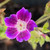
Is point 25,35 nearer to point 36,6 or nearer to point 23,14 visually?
point 23,14

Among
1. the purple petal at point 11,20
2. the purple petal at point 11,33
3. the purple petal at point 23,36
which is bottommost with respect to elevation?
the purple petal at point 23,36

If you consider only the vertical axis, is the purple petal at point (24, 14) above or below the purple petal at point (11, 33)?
above

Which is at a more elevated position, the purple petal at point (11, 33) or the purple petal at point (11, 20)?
the purple petal at point (11, 20)

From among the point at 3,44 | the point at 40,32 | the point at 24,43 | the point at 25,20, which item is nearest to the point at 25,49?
the point at 24,43
